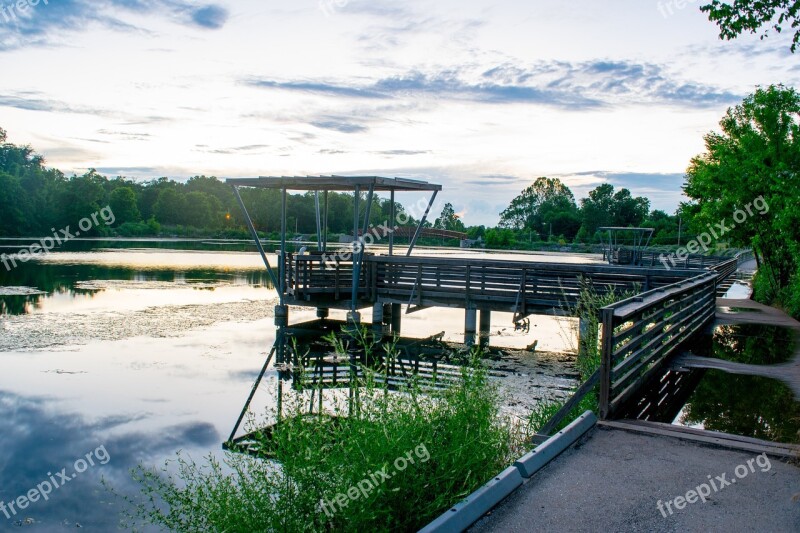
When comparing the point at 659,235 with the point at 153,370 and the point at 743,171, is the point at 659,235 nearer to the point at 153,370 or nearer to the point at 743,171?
the point at 743,171

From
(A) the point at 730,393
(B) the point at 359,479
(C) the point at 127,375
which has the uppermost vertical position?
(B) the point at 359,479

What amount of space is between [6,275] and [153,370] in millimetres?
25186

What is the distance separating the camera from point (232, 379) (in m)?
13.5

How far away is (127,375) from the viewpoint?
1352 cm

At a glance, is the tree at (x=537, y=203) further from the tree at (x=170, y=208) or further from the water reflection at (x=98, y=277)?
the water reflection at (x=98, y=277)

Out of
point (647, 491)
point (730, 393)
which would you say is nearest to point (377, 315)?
point (730, 393)

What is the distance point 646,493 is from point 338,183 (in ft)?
47.3

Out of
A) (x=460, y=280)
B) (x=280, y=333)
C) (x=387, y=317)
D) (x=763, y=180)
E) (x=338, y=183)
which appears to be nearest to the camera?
(x=338, y=183)

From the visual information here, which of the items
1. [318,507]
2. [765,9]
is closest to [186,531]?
[318,507]

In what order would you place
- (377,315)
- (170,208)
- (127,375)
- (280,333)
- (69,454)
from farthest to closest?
(170,208) < (377,315) < (280,333) < (127,375) < (69,454)

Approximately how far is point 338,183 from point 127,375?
7629mm

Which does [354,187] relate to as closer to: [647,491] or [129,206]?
[647,491]

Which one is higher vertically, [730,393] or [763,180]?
[763,180]

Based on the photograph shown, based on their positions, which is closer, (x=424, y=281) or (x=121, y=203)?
(x=424, y=281)
